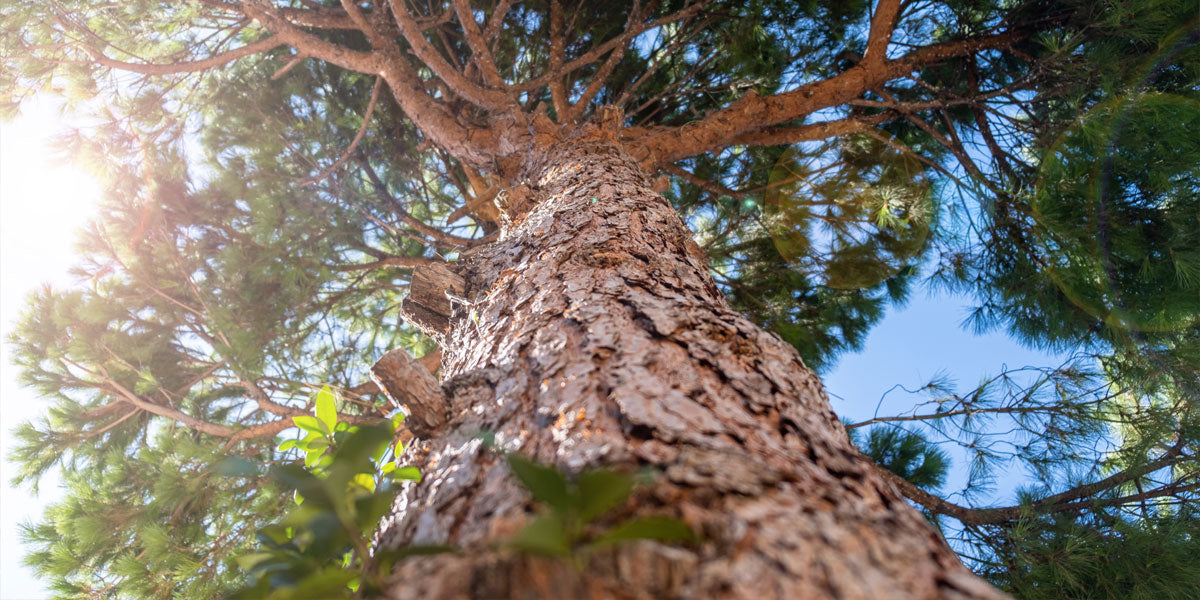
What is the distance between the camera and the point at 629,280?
1106 mm

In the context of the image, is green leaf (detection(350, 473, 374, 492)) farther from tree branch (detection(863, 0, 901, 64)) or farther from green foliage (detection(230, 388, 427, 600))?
tree branch (detection(863, 0, 901, 64))

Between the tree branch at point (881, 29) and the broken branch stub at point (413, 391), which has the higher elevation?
the tree branch at point (881, 29)

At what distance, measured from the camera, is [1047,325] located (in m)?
3.08

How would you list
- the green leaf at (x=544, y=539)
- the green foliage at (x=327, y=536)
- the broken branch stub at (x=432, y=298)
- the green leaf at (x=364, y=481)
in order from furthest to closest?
the broken branch stub at (x=432, y=298) < the green leaf at (x=364, y=481) < the green foliage at (x=327, y=536) < the green leaf at (x=544, y=539)

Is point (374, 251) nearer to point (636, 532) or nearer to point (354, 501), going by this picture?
point (354, 501)

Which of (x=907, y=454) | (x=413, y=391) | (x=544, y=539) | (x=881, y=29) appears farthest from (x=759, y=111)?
(x=544, y=539)

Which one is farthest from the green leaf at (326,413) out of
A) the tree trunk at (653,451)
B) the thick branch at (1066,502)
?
the thick branch at (1066,502)

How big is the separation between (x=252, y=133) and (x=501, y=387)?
3426 millimetres

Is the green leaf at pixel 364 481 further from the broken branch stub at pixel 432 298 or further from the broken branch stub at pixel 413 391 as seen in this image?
the broken branch stub at pixel 432 298

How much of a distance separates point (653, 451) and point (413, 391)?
39 centimetres

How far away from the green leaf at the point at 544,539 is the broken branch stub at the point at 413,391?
0.49 meters

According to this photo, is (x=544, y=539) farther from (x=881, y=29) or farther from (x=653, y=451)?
(x=881, y=29)

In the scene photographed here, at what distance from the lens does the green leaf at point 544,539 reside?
36 cm

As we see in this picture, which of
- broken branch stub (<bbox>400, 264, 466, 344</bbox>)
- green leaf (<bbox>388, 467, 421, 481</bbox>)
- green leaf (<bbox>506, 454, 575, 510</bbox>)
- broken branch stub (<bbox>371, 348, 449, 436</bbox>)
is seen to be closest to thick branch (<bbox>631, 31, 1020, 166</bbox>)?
broken branch stub (<bbox>400, 264, 466, 344</bbox>)
